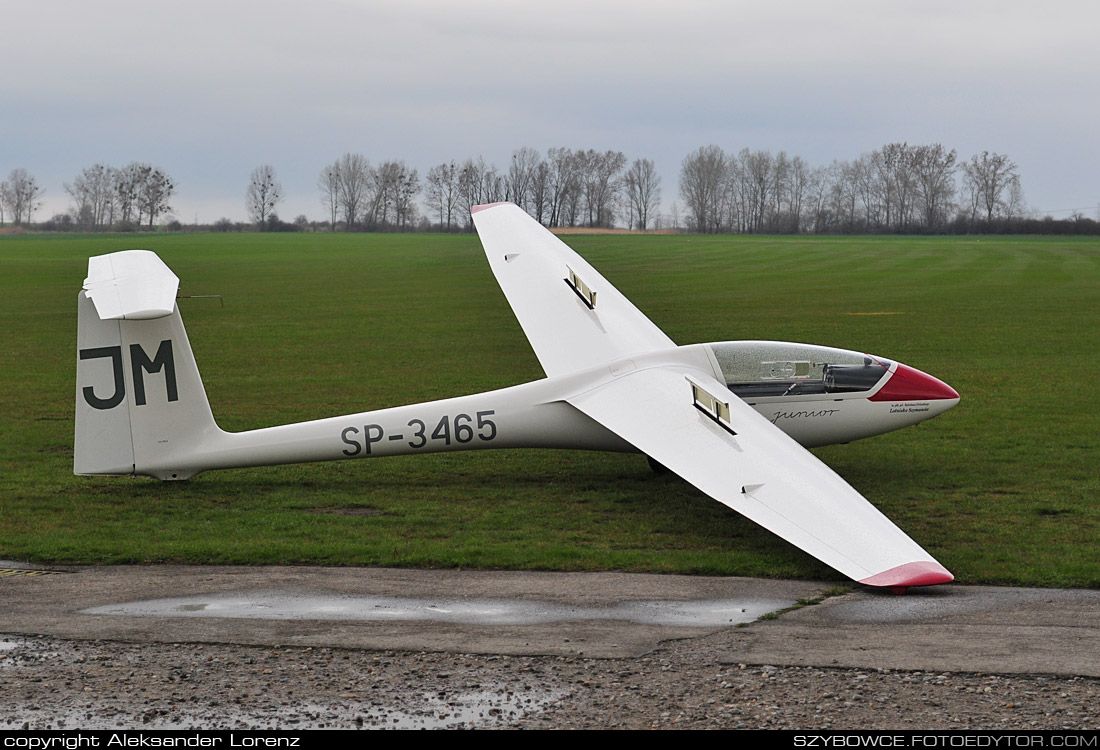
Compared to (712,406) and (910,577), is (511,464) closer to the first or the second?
(712,406)

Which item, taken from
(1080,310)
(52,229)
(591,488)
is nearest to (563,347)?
(591,488)

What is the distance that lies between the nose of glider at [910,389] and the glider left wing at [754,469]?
8.27 feet

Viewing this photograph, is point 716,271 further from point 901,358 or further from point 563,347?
point 563,347

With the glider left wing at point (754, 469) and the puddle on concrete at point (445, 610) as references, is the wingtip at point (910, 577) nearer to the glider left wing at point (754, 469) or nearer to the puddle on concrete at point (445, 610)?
the glider left wing at point (754, 469)

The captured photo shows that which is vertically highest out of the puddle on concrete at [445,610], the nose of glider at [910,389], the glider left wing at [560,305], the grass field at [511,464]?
the glider left wing at [560,305]

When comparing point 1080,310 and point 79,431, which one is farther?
point 1080,310

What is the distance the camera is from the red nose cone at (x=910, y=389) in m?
16.0

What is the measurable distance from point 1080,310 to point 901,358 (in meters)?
16.2

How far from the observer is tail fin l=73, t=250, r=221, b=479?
13.6m

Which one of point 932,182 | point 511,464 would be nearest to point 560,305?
point 511,464

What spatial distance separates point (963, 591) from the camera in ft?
36.6

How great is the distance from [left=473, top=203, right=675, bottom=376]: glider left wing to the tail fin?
17.6 ft

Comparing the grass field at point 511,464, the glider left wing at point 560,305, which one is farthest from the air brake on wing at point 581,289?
the grass field at point 511,464

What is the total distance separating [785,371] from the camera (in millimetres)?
15844
